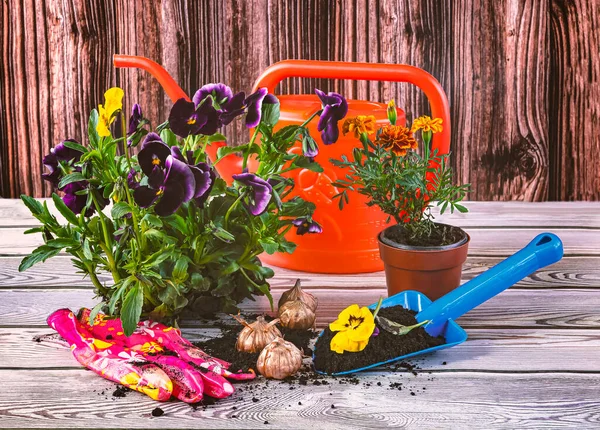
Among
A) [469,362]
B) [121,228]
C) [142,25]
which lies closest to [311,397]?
[469,362]

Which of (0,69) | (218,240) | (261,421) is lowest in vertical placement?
(261,421)

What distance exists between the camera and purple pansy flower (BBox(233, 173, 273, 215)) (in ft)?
3.04

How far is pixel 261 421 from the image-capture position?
809 mm

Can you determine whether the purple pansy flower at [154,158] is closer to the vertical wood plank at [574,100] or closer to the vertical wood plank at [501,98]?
the vertical wood plank at [501,98]

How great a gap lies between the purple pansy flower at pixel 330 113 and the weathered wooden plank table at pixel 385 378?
0.27m

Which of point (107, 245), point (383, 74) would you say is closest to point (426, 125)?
point (383, 74)

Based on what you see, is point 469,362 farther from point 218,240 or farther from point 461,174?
point 461,174

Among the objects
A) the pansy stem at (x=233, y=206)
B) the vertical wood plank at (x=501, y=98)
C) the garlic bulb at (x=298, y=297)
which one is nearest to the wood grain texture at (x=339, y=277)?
the garlic bulb at (x=298, y=297)

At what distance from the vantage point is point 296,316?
102cm

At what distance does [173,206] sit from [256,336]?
0.21 m

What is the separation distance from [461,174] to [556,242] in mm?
775

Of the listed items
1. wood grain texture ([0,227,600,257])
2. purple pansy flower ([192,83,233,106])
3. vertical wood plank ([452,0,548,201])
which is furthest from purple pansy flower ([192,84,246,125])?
vertical wood plank ([452,0,548,201])

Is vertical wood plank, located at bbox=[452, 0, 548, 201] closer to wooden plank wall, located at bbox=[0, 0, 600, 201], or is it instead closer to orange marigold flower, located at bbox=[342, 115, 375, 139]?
wooden plank wall, located at bbox=[0, 0, 600, 201]

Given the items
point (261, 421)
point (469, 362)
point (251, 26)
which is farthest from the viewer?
point (251, 26)
